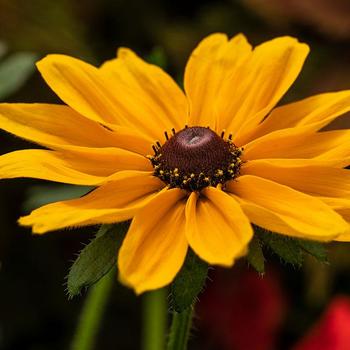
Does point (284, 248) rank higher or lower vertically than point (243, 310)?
higher

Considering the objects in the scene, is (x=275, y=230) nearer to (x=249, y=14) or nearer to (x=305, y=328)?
(x=305, y=328)

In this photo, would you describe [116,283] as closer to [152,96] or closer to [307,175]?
[152,96]

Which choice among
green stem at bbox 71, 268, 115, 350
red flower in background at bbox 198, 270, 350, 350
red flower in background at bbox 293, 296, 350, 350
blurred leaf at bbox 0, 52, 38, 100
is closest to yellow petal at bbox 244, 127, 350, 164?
green stem at bbox 71, 268, 115, 350

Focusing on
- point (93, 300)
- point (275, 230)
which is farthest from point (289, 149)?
point (93, 300)

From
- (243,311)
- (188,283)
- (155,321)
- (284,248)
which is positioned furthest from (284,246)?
(243,311)

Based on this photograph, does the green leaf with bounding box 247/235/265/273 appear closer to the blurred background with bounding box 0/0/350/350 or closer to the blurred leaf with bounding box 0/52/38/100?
the blurred leaf with bounding box 0/52/38/100

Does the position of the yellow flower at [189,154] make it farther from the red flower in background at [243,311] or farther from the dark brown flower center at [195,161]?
the red flower in background at [243,311]
